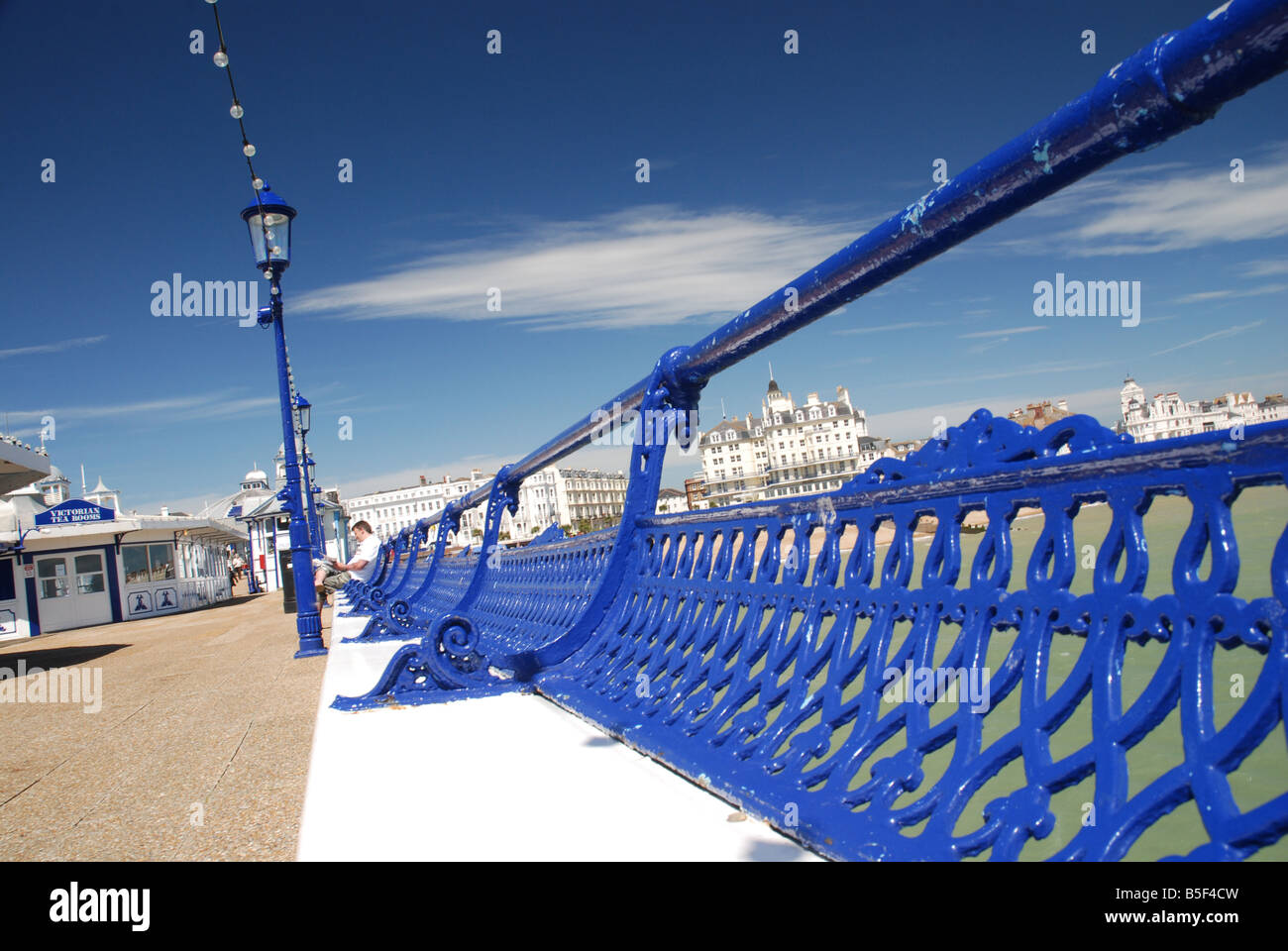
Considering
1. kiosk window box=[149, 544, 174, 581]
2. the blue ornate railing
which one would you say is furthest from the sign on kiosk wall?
the blue ornate railing

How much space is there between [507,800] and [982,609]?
4.97 ft

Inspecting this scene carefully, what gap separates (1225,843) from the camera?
107cm

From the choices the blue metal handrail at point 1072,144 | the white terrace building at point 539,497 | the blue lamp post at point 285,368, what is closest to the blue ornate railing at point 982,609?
the blue metal handrail at point 1072,144

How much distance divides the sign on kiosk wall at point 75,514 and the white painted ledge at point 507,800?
1171 inches

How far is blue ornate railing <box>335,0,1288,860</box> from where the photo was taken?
1150 millimetres

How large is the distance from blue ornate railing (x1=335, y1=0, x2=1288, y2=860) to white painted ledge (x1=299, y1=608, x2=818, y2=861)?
0.30 feet

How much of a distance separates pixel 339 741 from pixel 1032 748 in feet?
9.90

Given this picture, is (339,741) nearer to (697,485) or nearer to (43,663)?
(697,485)

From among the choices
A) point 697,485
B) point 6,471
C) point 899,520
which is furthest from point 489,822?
point 6,471

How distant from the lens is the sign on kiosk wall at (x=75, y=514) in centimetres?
2811

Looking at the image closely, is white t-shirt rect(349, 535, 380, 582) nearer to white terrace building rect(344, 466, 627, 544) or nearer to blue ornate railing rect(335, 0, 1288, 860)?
blue ornate railing rect(335, 0, 1288, 860)

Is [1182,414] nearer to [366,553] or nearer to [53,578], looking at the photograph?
[366,553]

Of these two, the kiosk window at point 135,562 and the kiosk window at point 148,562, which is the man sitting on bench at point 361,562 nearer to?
the kiosk window at point 135,562
